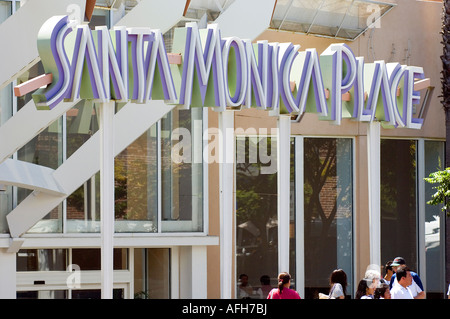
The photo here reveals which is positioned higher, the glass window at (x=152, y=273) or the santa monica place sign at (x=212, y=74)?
the santa monica place sign at (x=212, y=74)

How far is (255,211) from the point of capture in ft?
75.3

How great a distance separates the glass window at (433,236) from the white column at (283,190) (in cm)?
991

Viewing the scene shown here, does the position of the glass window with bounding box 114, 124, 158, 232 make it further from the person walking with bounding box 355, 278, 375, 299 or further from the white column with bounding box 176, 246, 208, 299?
the person walking with bounding box 355, 278, 375, 299

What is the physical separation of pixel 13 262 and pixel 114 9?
18.3ft

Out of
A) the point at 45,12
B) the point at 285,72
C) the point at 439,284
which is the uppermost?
the point at 45,12

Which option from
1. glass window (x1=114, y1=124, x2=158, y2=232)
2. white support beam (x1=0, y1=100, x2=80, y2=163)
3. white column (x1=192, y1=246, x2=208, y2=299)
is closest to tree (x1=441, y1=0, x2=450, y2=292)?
white column (x1=192, y1=246, x2=208, y2=299)

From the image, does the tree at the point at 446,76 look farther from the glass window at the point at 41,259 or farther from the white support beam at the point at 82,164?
the glass window at the point at 41,259

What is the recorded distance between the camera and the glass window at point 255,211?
2278 cm

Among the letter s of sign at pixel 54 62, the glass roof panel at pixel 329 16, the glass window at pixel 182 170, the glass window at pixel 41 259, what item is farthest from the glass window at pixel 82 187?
the letter s of sign at pixel 54 62

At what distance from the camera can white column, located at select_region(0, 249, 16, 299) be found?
63.7 ft

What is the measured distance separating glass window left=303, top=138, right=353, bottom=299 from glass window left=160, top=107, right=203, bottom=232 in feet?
10.3

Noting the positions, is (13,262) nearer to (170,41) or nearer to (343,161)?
(170,41)
